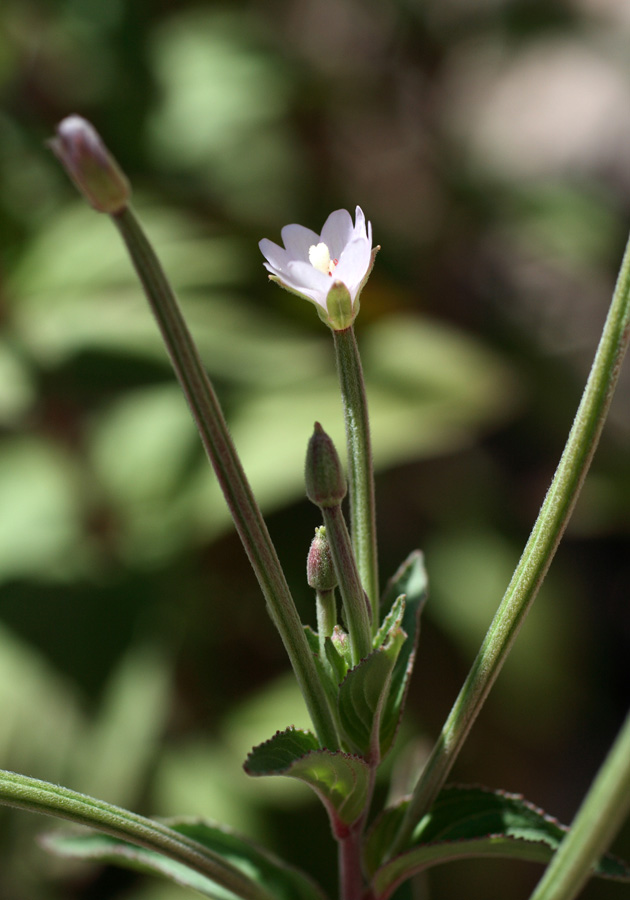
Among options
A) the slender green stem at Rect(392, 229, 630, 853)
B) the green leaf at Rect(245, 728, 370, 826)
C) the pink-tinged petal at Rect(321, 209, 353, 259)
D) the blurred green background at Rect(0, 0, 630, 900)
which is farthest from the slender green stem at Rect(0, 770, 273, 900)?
the blurred green background at Rect(0, 0, 630, 900)

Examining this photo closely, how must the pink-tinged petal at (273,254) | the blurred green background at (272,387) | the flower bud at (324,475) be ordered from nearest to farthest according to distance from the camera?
1. the flower bud at (324,475)
2. the pink-tinged petal at (273,254)
3. the blurred green background at (272,387)

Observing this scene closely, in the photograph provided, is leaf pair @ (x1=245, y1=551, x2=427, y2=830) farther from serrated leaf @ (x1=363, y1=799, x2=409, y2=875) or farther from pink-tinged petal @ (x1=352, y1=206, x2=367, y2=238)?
pink-tinged petal @ (x1=352, y1=206, x2=367, y2=238)

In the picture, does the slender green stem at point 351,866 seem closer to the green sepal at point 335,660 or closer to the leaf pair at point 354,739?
the leaf pair at point 354,739

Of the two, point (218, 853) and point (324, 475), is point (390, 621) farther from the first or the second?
point (218, 853)

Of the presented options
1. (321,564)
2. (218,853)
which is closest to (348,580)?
(321,564)

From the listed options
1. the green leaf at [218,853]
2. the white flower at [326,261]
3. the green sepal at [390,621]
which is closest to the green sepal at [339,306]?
the white flower at [326,261]

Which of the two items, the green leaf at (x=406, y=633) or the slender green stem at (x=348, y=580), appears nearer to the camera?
the slender green stem at (x=348, y=580)

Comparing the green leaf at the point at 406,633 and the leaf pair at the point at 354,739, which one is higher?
the green leaf at the point at 406,633
